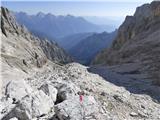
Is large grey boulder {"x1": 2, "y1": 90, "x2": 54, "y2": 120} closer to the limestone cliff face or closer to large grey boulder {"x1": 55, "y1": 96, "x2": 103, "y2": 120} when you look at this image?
large grey boulder {"x1": 55, "y1": 96, "x2": 103, "y2": 120}

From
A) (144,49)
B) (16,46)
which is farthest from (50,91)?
(16,46)

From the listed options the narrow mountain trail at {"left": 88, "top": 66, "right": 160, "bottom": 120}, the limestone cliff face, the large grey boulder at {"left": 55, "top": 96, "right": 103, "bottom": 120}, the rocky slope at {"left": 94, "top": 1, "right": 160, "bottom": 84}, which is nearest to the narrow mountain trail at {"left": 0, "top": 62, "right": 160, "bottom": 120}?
the large grey boulder at {"left": 55, "top": 96, "right": 103, "bottom": 120}

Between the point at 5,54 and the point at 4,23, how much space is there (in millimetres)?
29574

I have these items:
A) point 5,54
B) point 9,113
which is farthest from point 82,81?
point 5,54

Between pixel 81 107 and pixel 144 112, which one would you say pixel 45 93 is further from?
pixel 144 112

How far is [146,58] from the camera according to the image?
45.3 m

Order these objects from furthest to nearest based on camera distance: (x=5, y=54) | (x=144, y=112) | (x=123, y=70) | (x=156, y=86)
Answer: (x=5, y=54), (x=123, y=70), (x=156, y=86), (x=144, y=112)

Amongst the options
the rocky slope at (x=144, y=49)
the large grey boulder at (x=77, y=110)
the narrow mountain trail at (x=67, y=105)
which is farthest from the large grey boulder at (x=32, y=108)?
the rocky slope at (x=144, y=49)

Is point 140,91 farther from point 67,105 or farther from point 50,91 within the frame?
point 67,105

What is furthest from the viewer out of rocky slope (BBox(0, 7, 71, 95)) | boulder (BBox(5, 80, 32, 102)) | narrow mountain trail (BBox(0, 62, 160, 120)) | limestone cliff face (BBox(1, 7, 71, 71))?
limestone cliff face (BBox(1, 7, 71, 71))

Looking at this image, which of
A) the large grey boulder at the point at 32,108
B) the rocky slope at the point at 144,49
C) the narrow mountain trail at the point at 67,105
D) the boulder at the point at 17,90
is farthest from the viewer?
the rocky slope at the point at 144,49

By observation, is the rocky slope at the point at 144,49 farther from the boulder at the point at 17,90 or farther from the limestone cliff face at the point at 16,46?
the limestone cliff face at the point at 16,46

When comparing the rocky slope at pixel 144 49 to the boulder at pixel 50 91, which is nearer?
the boulder at pixel 50 91

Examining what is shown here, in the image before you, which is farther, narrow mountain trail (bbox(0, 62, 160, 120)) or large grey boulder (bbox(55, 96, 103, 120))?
narrow mountain trail (bbox(0, 62, 160, 120))
